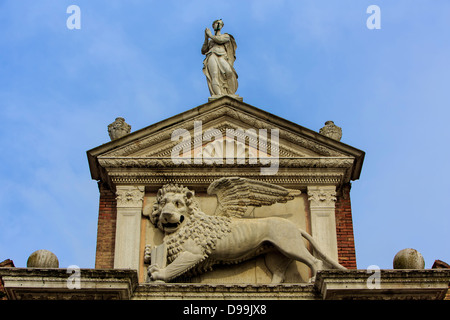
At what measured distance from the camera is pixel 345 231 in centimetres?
1373

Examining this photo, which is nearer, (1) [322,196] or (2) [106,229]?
(2) [106,229]

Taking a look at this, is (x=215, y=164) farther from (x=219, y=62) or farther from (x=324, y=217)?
(x=219, y=62)

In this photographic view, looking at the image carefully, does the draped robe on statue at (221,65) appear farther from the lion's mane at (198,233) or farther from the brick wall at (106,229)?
the lion's mane at (198,233)

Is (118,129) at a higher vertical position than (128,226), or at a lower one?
higher

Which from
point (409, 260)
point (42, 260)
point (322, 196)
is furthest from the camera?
point (322, 196)

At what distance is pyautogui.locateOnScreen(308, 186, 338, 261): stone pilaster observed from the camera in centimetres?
1333

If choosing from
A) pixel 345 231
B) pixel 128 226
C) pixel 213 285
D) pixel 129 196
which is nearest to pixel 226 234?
pixel 213 285

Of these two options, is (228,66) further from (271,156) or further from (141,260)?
(141,260)

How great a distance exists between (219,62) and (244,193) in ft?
11.5

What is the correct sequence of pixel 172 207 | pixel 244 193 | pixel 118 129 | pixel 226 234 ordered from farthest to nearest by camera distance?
1. pixel 118 129
2. pixel 244 193
3. pixel 172 207
4. pixel 226 234

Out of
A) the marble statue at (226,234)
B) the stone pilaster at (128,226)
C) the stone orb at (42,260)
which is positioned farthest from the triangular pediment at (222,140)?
the stone orb at (42,260)

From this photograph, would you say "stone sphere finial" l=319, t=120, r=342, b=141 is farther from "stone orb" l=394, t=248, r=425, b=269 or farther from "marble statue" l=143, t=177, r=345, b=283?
"stone orb" l=394, t=248, r=425, b=269

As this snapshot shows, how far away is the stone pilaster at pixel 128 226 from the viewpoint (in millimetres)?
13156

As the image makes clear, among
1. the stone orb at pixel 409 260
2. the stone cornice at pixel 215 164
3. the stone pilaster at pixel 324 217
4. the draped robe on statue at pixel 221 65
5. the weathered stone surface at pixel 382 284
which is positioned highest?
the draped robe on statue at pixel 221 65
